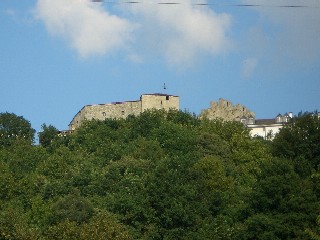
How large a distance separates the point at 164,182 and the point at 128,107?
49511 mm

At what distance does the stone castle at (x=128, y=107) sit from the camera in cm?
11106

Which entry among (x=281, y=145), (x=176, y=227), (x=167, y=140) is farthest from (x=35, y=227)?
(x=167, y=140)

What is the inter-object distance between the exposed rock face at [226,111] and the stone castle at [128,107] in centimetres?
433

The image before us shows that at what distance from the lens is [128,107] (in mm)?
113188

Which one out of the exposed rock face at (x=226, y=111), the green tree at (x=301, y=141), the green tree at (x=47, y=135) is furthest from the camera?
the exposed rock face at (x=226, y=111)

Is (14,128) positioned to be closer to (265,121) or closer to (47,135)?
(47,135)

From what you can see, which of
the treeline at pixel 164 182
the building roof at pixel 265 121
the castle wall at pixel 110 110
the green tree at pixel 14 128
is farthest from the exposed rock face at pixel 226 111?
the green tree at pixel 14 128

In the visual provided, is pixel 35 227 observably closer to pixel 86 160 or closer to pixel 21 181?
pixel 21 181

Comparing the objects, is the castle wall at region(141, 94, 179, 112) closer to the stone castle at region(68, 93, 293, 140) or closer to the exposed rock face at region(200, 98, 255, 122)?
the stone castle at region(68, 93, 293, 140)

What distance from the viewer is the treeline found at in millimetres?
56312

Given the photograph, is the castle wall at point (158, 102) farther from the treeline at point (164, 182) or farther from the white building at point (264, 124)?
the treeline at point (164, 182)

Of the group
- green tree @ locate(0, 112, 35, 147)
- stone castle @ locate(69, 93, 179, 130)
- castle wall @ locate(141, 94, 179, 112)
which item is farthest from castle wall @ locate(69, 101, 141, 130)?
green tree @ locate(0, 112, 35, 147)

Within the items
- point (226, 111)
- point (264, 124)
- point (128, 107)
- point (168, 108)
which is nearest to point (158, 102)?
point (168, 108)

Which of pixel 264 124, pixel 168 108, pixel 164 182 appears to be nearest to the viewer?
pixel 164 182
